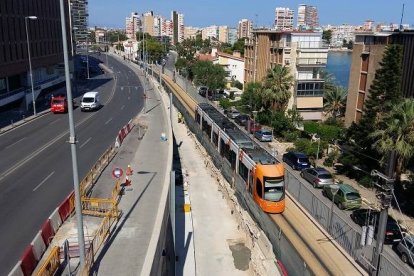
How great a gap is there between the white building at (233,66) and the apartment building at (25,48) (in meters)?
36.1

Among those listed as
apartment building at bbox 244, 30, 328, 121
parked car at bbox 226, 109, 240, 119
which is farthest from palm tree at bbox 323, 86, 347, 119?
parked car at bbox 226, 109, 240, 119

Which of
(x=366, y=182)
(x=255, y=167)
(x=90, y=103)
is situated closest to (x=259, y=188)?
(x=255, y=167)

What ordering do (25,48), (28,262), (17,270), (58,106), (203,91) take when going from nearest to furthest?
(17,270) → (28,262) → (58,106) → (25,48) → (203,91)

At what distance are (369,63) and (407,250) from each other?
28.4 metres

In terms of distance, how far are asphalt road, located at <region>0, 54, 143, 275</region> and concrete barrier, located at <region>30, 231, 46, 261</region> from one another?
3.98 ft

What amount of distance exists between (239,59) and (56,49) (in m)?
37.8

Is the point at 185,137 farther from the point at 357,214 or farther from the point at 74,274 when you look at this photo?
the point at 74,274

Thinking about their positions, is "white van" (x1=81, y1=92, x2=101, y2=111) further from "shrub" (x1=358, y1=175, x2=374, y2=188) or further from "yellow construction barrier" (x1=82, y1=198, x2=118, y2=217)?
"yellow construction barrier" (x1=82, y1=198, x2=118, y2=217)

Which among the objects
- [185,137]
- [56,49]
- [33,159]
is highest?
[56,49]

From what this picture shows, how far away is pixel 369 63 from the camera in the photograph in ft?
146

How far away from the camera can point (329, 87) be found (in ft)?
200

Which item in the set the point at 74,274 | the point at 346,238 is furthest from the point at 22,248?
the point at 346,238

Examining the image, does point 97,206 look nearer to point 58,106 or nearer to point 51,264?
point 51,264

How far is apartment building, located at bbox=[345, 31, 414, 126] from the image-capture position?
40.5 m
